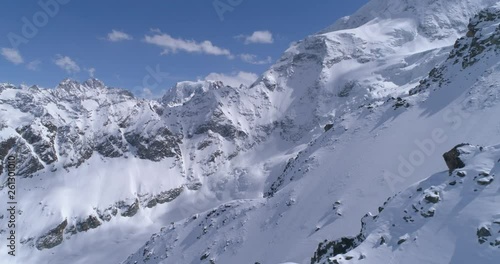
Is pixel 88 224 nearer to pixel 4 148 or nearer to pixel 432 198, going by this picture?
pixel 4 148

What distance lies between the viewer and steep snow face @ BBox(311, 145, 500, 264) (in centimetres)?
1773

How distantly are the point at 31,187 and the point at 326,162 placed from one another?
160937 millimetres

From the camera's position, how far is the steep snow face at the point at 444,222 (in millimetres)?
17734

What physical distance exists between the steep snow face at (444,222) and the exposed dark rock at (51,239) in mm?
157876

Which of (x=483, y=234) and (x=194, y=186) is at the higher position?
(x=194, y=186)

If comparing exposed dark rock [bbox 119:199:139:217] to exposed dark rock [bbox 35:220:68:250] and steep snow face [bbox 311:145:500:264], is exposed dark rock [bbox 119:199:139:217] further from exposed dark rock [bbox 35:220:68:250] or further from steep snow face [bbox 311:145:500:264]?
steep snow face [bbox 311:145:500:264]

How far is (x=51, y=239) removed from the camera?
5925 inches

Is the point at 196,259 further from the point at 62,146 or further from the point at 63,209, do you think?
the point at 62,146

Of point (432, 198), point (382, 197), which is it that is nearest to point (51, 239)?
point (382, 197)

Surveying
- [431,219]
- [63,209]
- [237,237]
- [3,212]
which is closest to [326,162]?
[237,237]

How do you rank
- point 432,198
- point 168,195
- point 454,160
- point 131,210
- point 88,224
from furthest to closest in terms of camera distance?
point 168,195 → point 131,210 → point 88,224 → point 454,160 → point 432,198

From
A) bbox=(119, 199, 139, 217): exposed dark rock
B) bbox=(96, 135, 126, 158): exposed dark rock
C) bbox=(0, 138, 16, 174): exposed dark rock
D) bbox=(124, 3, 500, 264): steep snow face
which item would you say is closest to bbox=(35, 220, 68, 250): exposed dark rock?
bbox=(119, 199, 139, 217): exposed dark rock

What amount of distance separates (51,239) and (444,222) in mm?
163475

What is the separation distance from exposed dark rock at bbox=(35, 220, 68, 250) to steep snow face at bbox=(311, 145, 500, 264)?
15788 centimetres
